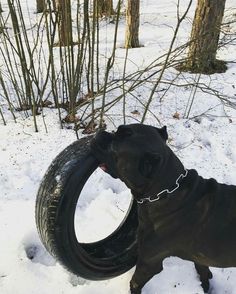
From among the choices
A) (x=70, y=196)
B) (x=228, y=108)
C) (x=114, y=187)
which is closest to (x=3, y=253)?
(x=70, y=196)

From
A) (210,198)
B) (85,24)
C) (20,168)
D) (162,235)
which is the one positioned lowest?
(20,168)

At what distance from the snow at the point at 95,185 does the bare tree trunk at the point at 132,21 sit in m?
2.35

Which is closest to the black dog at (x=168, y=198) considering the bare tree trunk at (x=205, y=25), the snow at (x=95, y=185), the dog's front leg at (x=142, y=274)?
the dog's front leg at (x=142, y=274)

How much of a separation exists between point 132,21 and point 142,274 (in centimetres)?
679

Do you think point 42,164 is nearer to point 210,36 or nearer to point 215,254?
point 215,254

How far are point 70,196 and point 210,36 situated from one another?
4391 millimetres

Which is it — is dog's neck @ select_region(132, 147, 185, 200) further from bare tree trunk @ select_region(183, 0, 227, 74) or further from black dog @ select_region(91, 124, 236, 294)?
bare tree trunk @ select_region(183, 0, 227, 74)

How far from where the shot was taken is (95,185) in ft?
12.2

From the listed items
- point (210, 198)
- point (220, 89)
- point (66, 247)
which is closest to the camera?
point (210, 198)

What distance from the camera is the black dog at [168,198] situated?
2.02 m

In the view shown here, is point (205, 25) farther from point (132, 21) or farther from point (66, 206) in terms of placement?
point (66, 206)

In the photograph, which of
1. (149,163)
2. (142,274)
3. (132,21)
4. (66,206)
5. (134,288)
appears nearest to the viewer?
(149,163)

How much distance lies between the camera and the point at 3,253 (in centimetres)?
292

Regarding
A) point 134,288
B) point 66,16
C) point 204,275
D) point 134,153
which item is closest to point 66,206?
point 134,153
